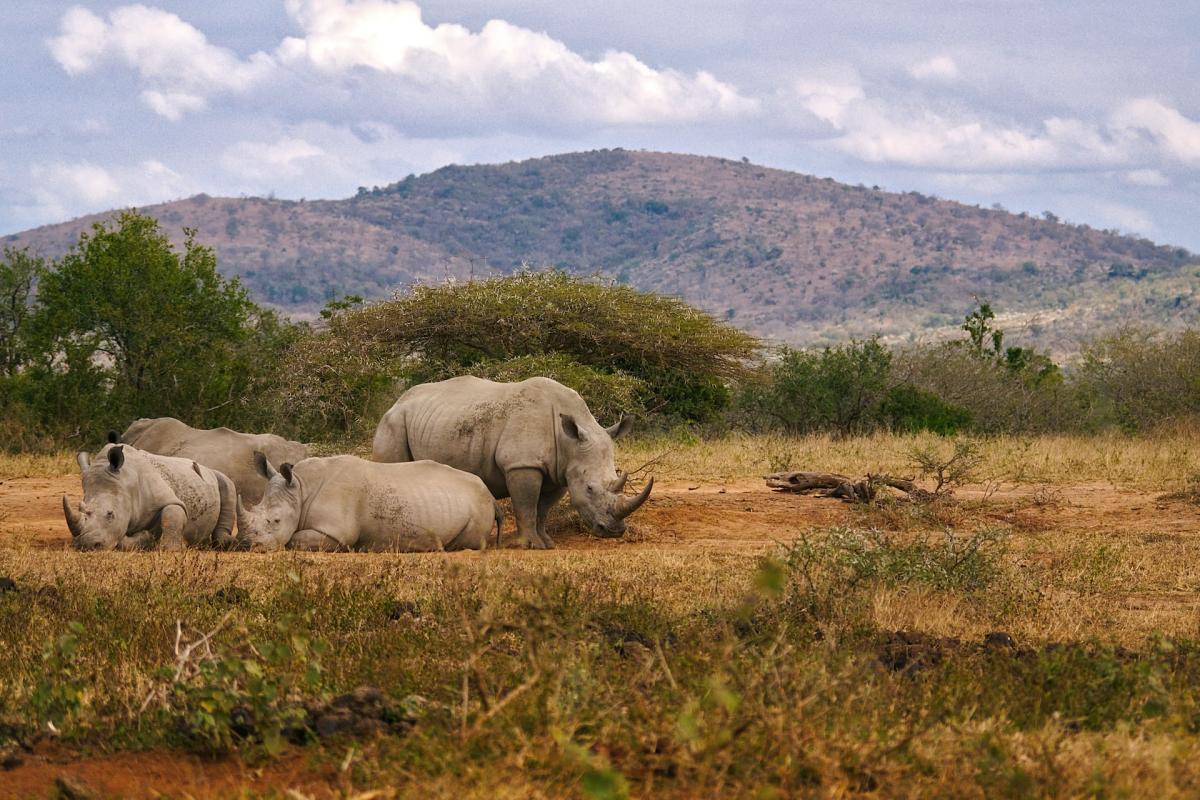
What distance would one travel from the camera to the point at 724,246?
526 ft

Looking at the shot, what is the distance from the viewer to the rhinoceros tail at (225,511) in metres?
11.7

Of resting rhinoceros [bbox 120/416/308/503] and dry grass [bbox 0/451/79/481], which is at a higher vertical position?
Result: resting rhinoceros [bbox 120/416/308/503]

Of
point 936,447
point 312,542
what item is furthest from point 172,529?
point 936,447

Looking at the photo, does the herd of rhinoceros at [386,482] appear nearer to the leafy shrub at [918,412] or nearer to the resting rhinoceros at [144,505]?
the resting rhinoceros at [144,505]

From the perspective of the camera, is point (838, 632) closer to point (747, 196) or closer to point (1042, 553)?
point (1042, 553)

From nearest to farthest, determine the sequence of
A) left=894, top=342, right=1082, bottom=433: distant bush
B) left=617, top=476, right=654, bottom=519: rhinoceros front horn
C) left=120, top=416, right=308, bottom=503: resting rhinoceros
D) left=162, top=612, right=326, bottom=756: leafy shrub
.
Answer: left=162, top=612, right=326, bottom=756: leafy shrub → left=617, top=476, right=654, bottom=519: rhinoceros front horn → left=120, top=416, right=308, bottom=503: resting rhinoceros → left=894, top=342, right=1082, bottom=433: distant bush

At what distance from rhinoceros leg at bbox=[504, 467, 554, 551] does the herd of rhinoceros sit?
11mm

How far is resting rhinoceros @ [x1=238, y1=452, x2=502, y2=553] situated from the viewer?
1112cm

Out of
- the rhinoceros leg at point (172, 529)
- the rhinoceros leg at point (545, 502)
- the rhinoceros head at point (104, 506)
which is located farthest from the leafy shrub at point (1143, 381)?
the rhinoceros head at point (104, 506)

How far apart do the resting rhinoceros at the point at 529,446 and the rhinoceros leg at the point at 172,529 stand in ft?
8.97

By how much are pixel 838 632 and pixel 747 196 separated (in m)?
180

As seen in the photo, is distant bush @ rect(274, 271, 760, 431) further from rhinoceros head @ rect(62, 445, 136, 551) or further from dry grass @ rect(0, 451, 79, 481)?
rhinoceros head @ rect(62, 445, 136, 551)

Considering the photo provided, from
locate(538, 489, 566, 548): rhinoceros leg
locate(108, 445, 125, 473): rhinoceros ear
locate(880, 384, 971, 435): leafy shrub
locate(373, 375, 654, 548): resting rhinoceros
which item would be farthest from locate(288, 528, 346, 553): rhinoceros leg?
locate(880, 384, 971, 435): leafy shrub

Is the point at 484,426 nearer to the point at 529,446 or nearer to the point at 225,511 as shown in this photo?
the point at 529,446
